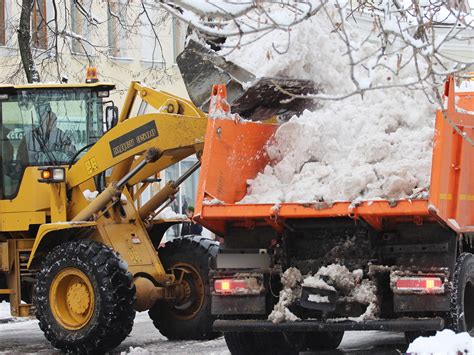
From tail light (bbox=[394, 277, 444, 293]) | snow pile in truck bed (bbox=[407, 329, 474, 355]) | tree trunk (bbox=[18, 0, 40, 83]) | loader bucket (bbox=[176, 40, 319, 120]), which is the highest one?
tree trunk (bbox=[18, 0, 40, 83])

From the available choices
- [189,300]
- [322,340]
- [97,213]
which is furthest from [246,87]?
[189,300]

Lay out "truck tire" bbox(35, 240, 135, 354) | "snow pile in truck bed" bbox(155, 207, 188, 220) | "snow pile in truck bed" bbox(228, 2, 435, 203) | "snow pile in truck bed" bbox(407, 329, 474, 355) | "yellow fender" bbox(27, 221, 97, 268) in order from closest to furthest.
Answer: "snow pile in truck bed" bbox(407, 329, 474, 355) < "snow pile in truck bed" bbox(228, 2, 435, 203) < "truck tire" bbox(35, 240, 135, 354) < "yellow fender" bbox(27, 221, 97, 268) < "snow pile in truck bed" bbox(155, 207, 188, 220)

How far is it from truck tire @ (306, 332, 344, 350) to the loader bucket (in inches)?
84.6

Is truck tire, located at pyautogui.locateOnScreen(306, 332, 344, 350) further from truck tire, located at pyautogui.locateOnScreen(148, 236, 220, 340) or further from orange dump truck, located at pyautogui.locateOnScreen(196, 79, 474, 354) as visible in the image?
truck tire, located at pyautogui.locateOnScreen(148, 236, 220, 340)

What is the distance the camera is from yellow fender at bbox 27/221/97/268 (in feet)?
41.8

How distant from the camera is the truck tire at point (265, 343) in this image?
11.2m

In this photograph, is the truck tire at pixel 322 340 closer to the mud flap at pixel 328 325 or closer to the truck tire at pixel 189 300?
the mud flap at pixel 328 325

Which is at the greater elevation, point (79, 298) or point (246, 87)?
point (246, 87)

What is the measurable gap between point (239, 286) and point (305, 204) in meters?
0.93

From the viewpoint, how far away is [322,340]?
1191 cm

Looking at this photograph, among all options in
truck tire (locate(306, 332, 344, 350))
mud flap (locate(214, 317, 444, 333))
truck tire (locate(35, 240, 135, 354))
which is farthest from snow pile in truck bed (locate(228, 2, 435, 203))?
truck tire (locate(35, 240, 135, 354))

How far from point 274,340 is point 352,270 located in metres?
1.54

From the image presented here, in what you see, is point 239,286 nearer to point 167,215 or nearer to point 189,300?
point 189,300

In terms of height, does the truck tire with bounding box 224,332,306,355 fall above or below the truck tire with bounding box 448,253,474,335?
below
